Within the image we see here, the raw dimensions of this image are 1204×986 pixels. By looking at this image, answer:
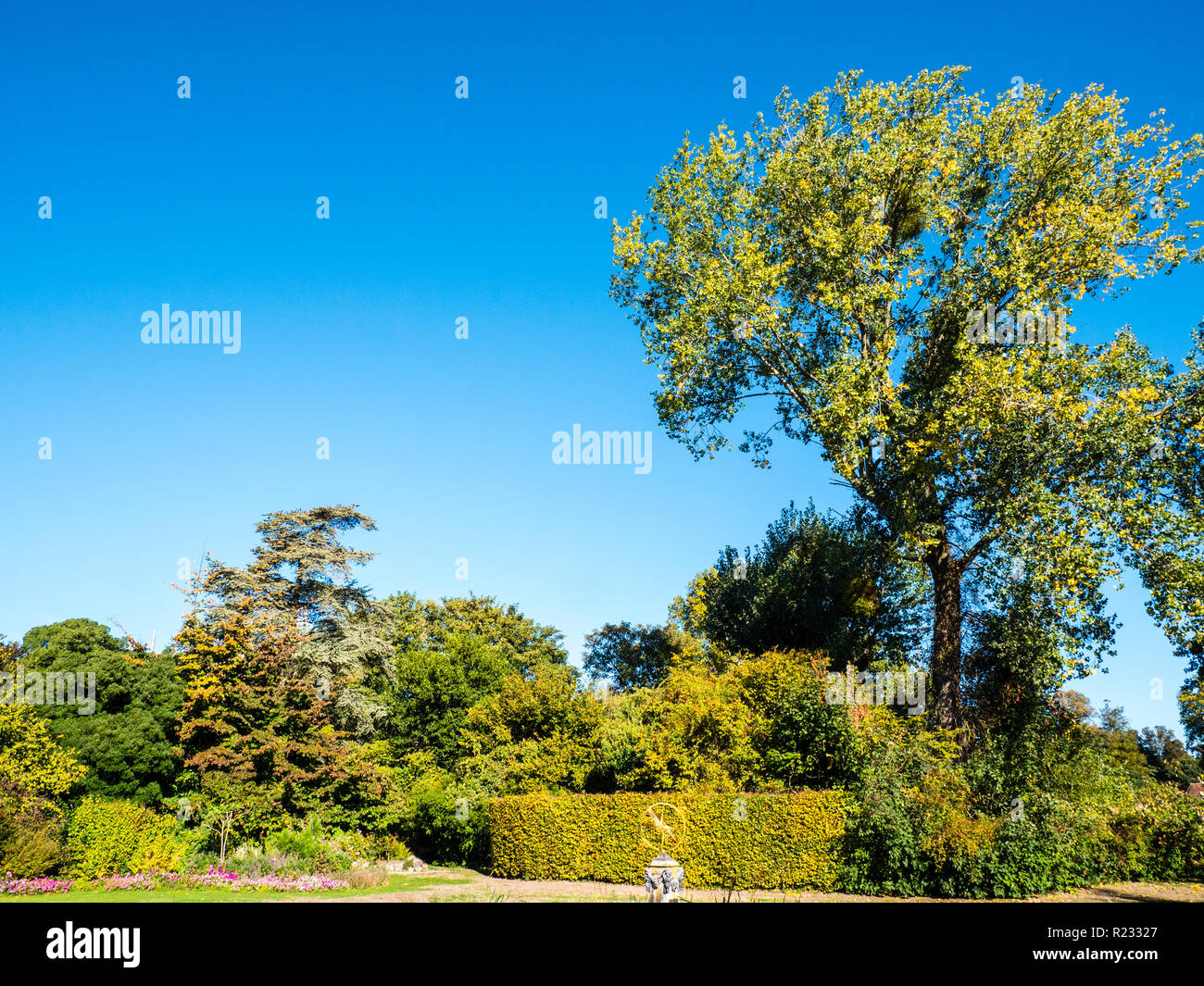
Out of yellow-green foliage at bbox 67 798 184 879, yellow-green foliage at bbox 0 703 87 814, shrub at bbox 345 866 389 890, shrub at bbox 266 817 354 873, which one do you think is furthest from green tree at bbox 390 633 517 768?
yellow-green foliage at bbox 0 703 87 814

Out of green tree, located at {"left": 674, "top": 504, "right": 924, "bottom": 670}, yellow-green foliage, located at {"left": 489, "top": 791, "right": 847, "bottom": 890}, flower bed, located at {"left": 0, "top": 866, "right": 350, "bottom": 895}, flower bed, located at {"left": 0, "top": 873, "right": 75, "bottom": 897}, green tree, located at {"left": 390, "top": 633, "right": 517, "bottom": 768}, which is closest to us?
flower bed, located at {"left": 0, "top": 873, "right": 75, "bottom": 897}

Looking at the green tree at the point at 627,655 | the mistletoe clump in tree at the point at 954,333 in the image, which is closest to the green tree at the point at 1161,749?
the green tree at the point at 627,655

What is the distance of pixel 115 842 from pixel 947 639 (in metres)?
21.4

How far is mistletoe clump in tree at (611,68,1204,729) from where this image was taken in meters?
17.2

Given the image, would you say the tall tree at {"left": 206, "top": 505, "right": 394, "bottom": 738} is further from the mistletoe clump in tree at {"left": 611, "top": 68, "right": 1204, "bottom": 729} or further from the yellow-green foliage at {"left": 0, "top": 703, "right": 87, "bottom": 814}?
the mistletoe clump in tree at {"left": 611, "top": 68, "right": 1204, "bottom": 729}

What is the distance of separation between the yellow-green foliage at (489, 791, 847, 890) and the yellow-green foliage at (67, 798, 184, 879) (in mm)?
8367

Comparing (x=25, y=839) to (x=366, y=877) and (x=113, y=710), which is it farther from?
(x=366, y=877)

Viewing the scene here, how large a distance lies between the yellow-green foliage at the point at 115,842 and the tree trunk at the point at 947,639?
19.6 meters

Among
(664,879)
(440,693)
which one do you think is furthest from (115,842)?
(664,879)

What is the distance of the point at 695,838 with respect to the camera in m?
17.4

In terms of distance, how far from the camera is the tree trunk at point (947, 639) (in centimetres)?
1978

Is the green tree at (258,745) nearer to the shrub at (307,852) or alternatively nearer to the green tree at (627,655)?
the shrub at (307,852)
